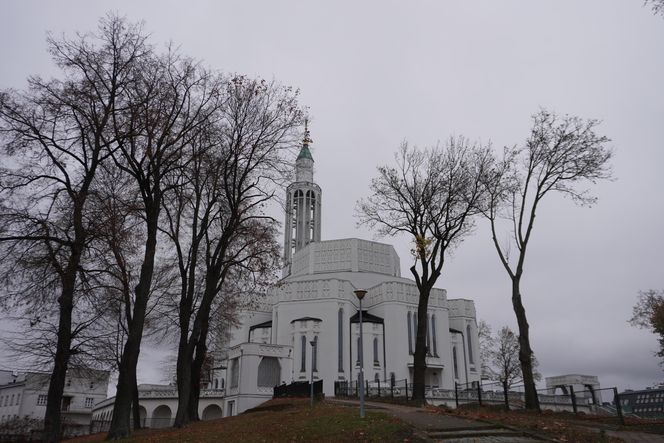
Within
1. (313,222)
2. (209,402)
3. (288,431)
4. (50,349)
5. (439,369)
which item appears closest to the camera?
(288,431)

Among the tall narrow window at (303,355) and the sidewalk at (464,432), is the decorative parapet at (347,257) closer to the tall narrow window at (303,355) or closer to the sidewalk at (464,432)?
the tall narrow window at (303,355)

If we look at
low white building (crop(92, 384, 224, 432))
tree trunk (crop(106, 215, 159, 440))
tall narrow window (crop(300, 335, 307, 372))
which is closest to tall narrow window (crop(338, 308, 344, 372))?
tall narrow window (crop(300, 335, 307, 372))

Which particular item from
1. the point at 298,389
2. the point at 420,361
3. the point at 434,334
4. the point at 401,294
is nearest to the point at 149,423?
the point at 298,389

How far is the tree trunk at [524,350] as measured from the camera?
20.4m

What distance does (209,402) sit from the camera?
1820 inches

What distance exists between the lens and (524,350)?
21.7m

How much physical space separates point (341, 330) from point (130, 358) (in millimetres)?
39983

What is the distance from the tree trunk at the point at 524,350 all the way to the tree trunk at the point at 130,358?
15015mm

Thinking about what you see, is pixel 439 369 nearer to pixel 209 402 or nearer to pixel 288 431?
pixel 209 402

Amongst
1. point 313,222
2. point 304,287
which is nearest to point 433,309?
point 304,287

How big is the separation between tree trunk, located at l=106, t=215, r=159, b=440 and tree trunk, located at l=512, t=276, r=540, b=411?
49.3 feet

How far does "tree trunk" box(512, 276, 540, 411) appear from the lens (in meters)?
20.4

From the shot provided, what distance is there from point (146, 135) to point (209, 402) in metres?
35.2

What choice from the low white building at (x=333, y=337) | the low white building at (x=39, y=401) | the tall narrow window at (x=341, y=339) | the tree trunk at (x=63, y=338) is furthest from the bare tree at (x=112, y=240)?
the low white building at (x=39, y=401)
